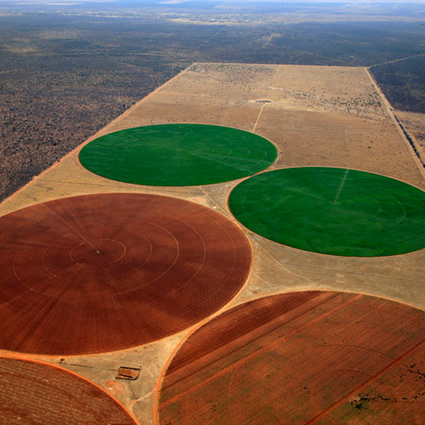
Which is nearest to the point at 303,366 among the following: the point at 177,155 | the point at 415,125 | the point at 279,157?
the point at 279,157

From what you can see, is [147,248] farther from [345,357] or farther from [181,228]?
[345,357]

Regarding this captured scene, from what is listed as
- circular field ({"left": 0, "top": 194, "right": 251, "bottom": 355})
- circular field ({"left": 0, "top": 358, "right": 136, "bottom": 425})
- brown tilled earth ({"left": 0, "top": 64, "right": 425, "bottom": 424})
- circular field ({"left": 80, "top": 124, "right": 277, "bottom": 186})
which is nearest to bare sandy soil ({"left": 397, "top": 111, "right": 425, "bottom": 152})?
brown tilled earth ({"left": 0, "top": 64, "right": 425, "bottom": 424})

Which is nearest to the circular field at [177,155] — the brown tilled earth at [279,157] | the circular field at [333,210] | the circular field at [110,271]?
the brown tilled earth at [279,157]

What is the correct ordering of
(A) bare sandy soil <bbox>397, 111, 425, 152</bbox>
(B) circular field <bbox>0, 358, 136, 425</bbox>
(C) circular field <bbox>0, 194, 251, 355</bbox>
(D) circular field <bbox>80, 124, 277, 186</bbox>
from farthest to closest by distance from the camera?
(A) bare sandy soil <bbox>397, 111, 425, 152</bbox>
(D) circular field <bbox>80, 124, 277, 186</bbox>
(C) circular field <bbox>0, 194, 251, 355</bbox>
(B) circular field <bbox>0, 358, 136, 425</bbox>

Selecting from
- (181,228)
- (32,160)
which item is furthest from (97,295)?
(32,160)

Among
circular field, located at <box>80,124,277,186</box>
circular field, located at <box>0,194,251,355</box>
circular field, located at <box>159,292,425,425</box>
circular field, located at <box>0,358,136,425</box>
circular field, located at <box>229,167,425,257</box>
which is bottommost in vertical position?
circular field, located at <box>0,358,136,425</box>

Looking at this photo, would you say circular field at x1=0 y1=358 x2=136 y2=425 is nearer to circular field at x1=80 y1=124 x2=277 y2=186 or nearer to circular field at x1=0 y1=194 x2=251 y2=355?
circular field at x1=0 y1=194 x2=251 y2=355
